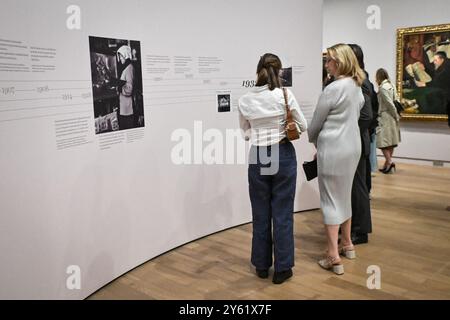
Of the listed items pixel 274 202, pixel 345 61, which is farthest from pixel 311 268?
pixel 345 61

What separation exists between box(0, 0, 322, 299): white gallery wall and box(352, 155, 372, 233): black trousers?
1340 millimetres

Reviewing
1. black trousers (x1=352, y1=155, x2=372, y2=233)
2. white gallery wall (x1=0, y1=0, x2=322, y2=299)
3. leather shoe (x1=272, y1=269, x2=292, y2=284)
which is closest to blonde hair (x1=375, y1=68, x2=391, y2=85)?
white gallery wall (x1=0, y1=0, x2=322, y2=299)

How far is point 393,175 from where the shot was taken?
7.87m

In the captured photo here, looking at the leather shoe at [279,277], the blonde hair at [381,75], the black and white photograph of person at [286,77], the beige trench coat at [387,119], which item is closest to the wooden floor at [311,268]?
the leather shoe at [279,277]

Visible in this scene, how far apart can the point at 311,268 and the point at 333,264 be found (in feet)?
0.72

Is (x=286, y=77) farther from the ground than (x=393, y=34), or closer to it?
closer to it

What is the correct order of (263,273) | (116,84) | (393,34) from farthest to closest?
(393,34) < (263,273) < (116,84)

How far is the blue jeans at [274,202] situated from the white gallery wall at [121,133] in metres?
1.07

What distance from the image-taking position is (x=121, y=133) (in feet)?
12.5

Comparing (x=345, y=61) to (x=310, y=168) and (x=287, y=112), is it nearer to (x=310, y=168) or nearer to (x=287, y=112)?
(x=287, y=112)

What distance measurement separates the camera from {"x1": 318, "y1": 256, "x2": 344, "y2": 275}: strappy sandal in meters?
3.90

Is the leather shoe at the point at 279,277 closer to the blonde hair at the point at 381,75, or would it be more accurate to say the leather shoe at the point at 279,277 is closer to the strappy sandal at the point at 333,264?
the strappy sandal at the point at 333,264

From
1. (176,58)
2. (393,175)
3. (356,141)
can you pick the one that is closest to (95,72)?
(176,58)

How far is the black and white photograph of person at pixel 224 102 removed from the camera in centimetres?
486
